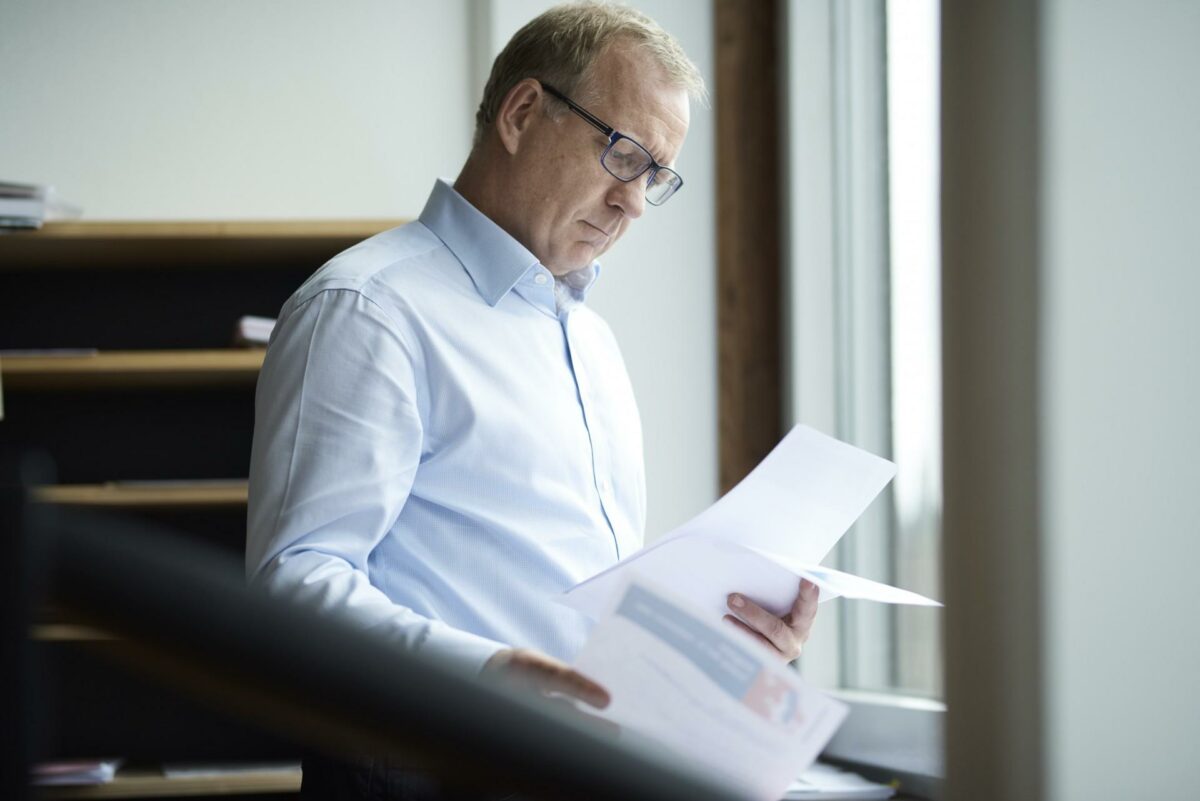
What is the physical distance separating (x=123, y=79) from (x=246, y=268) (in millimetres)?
586

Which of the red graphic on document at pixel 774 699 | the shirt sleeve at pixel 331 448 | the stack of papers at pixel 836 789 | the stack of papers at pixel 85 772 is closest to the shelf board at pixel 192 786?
the stack of papers at pixel 85 772

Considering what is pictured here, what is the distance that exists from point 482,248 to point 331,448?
375mm

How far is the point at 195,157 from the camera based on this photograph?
3115 millimetres

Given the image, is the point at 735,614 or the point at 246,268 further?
the point at 246,268

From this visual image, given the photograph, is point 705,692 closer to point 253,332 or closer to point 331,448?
point 331,448

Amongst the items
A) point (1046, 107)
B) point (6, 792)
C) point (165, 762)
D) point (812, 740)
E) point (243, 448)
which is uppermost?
point (1046, 107)

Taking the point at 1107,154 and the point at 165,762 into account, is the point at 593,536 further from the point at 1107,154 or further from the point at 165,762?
the point at 165,762

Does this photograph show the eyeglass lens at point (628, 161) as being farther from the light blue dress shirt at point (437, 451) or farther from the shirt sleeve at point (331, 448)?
the shirt sleeve at point (331, 448)

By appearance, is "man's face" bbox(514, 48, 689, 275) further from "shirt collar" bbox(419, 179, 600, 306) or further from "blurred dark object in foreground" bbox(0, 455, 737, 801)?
"blurred dark object in foreground" bbox(0, 455, 737, 801)

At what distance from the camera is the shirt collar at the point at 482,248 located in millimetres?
1446

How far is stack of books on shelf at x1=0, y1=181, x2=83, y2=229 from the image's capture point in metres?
2.57

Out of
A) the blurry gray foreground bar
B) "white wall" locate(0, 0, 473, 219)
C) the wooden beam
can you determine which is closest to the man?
the blurry gray foreground bar

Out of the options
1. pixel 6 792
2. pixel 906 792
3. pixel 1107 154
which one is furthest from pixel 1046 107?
pixel 906 792

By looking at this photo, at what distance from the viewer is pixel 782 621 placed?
4.17ft
